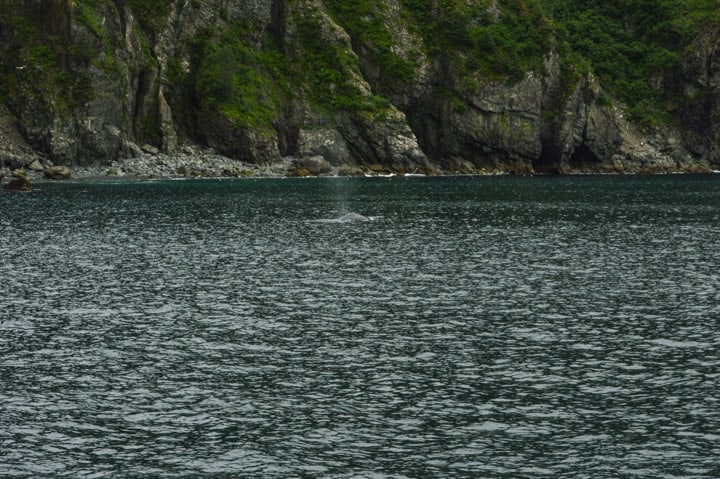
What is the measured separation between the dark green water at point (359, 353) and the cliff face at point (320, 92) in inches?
3137

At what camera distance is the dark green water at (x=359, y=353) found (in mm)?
21609

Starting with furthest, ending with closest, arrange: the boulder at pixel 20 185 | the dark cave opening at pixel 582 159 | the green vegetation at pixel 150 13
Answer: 1. the dark cave opening at pixel 582 159
2. the green vegetation at pixel 150 13
3. the boulder at pixel 20 185

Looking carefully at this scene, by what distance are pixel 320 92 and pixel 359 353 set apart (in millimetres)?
140600

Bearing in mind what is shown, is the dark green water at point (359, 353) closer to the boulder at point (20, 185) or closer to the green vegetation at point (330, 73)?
the boulder at point (20, 185)

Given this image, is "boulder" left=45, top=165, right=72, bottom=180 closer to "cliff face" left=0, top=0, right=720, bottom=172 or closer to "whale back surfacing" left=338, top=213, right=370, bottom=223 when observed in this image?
"cliff face" left=0, top=0, right=720, bottom=172

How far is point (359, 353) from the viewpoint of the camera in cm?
3159

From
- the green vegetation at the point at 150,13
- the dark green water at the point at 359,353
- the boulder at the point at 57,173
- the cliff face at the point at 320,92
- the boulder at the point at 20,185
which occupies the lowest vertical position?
the dark green water at the point at 359,353

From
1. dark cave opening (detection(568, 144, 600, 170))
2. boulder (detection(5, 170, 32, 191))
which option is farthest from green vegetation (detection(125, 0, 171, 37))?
dark cave opening (detection(568, 144, 600, 170))

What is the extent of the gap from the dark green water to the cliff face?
79672 millimetres

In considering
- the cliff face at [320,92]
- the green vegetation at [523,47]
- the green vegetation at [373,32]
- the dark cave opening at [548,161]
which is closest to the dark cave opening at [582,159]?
the cliff face at [320,92]

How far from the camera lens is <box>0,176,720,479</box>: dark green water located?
70.9ft

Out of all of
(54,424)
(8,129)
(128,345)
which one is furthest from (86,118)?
(54,424)

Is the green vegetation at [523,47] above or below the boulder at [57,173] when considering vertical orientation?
above

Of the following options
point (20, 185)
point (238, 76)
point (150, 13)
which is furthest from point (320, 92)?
point (20, 185)
